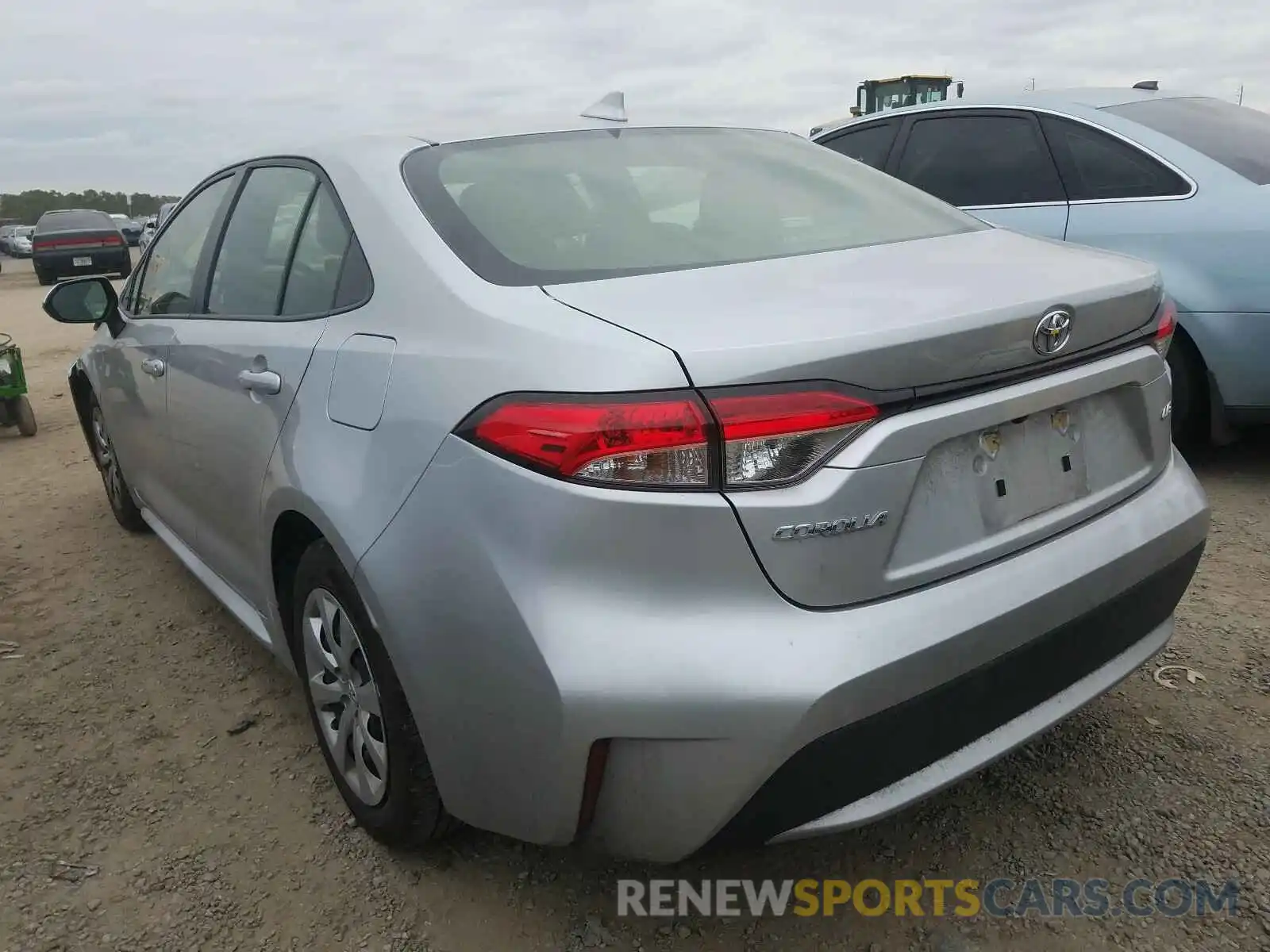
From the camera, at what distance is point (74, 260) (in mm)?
19922

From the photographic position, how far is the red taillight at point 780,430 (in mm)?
1454

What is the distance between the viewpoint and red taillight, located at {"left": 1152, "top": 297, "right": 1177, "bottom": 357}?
198 cm

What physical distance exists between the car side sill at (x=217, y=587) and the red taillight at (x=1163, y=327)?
212cm

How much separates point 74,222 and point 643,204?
22213mm

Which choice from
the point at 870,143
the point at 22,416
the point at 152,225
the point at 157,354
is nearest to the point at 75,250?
the point at 152,225

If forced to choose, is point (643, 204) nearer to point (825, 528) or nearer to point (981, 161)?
point (825, 528)

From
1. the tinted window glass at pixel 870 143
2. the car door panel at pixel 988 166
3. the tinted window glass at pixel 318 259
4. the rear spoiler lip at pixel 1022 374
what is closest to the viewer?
the rear spoiler lip at pixel 1022 374

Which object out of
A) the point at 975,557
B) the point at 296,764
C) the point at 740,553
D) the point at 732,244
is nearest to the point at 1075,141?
the point at 732,244

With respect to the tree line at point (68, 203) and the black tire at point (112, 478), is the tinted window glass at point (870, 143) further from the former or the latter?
the tree line at point (68, 203)

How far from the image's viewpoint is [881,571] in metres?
1.54

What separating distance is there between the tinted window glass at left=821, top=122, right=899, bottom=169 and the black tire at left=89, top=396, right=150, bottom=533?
3.62 metres

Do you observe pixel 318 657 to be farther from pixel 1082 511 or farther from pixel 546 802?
pixel 1082 511

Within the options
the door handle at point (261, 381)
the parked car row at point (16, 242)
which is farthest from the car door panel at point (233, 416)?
the parked car row at point (16, 242)

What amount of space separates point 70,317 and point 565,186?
2490 millimetres
